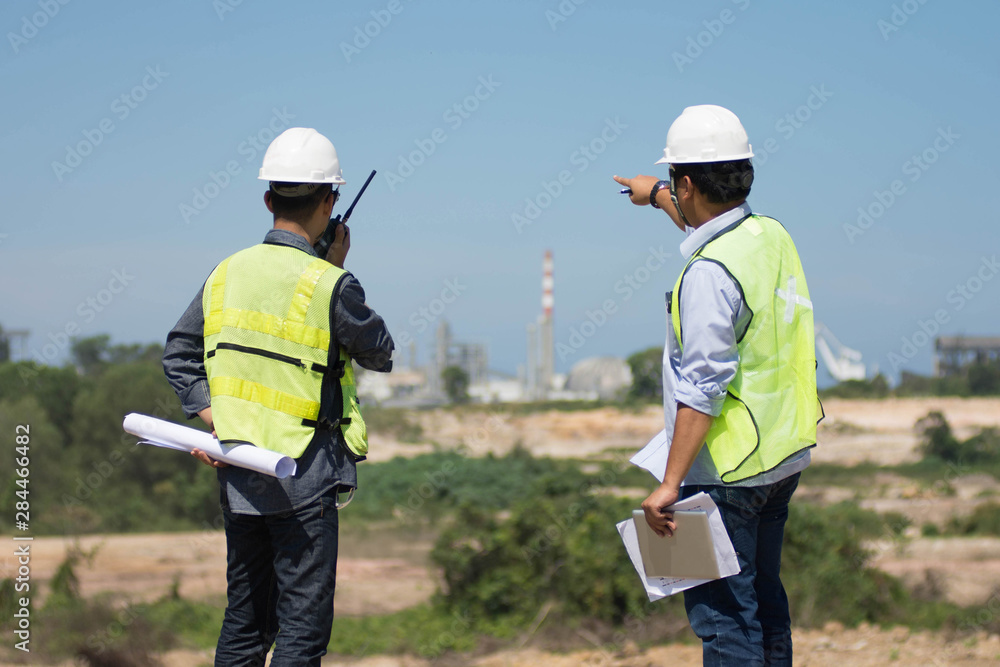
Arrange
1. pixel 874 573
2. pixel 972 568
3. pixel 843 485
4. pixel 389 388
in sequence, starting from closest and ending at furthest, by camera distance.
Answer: pixel 874 573 < pixel 972 568 < pixel 843 485 < pixel 389 388

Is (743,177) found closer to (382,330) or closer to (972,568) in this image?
(382,330)

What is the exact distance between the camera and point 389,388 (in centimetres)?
5303

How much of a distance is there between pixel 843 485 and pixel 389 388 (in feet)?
119

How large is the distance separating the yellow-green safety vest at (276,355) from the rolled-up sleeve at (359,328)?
0.03m

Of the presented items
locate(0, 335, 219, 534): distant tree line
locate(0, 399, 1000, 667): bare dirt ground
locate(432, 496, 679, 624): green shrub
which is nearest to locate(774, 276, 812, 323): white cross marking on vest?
locate(0, 399, 1000, 667): bare dirt ground

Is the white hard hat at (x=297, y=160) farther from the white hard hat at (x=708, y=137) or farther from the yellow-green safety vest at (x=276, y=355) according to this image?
the white hard hat at (x=708, y=137)

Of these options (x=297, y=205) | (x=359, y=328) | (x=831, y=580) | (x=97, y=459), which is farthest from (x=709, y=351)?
(x=97, y=459)

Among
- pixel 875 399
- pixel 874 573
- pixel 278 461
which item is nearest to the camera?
pixel 278 461

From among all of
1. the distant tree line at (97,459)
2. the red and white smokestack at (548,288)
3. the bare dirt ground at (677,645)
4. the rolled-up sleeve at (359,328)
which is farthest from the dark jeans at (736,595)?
the red and white smokestack at (548,288)

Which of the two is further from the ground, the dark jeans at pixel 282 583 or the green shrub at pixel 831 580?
the dark jeans at pixel 282 583

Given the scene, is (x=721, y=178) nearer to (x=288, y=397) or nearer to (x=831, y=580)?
(x=288, y=397)

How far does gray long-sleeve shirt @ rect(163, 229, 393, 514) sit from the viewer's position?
2.25 m

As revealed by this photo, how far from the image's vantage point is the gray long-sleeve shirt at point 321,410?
7.38 feet

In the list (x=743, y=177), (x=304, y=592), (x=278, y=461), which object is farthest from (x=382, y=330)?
(x=743, y=177)
